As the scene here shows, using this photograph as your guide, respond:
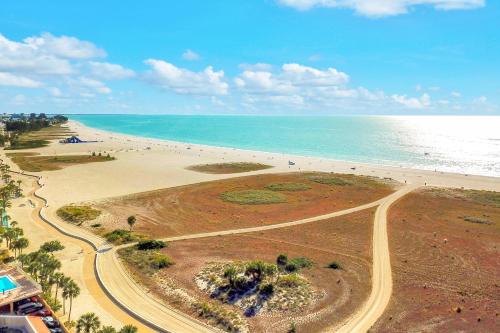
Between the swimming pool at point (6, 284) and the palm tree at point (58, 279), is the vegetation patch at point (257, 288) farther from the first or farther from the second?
the swimming pool at point (6, 284)

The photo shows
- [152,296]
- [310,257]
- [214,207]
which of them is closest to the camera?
[152,296]

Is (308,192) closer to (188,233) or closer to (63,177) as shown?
(188,233)

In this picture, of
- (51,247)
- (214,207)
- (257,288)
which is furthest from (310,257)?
(51,247)

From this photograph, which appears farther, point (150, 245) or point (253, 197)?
point (253, 197)

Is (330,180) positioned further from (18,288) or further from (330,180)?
(18,288)

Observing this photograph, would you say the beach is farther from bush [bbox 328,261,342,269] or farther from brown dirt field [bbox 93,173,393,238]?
bush [bbox 328,261,342,269]

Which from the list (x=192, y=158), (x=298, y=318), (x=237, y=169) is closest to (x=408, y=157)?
(x=237, y=169)

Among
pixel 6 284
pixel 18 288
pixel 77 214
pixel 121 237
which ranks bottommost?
pixel 121 237
